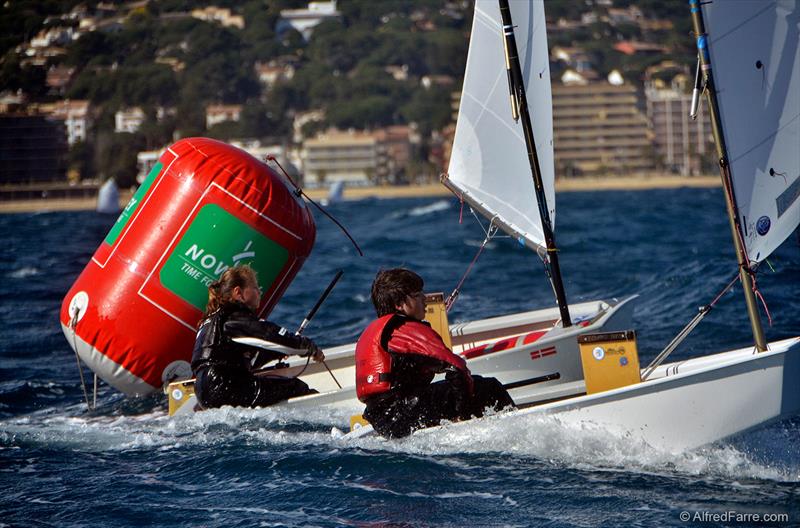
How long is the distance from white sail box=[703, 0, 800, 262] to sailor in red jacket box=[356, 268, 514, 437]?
1.81 m

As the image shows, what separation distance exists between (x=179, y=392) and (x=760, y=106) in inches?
164

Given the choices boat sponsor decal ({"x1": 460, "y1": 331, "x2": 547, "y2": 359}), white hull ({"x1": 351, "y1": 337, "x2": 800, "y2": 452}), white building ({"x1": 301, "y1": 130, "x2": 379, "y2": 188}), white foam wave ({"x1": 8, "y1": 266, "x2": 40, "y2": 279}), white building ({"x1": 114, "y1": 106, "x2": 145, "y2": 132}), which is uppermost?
white hull ({"x1": 351, "y1": 337, "x2": 800, "y2": 452})

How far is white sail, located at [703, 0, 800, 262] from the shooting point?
263 inches

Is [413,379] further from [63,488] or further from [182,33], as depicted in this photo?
[182,33]

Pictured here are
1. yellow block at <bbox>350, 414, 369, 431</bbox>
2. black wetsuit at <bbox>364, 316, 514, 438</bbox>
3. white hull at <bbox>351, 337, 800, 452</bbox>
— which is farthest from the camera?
yellow block at <bbox>350, 414, 369, 431</bbox>

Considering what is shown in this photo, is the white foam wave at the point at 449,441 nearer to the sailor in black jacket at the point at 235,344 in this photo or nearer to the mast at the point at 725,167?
the sailor in black jacket at the point at 235,344

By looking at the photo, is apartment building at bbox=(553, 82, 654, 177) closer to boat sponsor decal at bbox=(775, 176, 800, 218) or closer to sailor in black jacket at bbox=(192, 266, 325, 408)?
sailor in black jacket at bbox=(192, 266, 325, 408)

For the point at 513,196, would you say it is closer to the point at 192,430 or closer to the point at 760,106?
the point at 760,106

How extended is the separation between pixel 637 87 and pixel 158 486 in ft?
466

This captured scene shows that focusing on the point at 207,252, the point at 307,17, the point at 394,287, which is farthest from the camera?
the point at 307,17

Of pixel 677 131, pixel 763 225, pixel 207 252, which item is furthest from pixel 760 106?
pixel 677 131

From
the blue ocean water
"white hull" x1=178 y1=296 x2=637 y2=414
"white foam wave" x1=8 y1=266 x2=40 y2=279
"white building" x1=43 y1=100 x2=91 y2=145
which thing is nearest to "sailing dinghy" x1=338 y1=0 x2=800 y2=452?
the blue ocean water

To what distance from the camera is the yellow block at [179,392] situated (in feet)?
26.7

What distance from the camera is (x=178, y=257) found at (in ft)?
27.9
